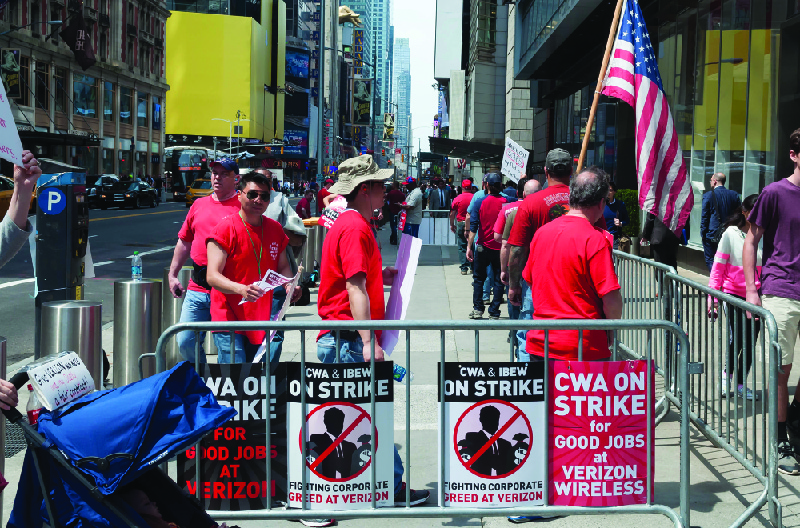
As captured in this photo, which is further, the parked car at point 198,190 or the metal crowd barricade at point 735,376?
the parked car at point 198,190

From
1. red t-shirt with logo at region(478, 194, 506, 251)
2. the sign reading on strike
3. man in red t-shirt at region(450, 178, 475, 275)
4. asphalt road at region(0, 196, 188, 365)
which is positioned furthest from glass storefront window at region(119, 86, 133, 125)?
the sign reading on strike

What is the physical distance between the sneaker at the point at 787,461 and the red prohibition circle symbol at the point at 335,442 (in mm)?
2869

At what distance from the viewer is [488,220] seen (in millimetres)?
12062

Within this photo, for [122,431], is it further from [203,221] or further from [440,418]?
[203,221]

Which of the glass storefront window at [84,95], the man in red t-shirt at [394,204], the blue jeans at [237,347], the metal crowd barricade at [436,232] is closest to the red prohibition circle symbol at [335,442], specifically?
the blue jeans at [237,347]

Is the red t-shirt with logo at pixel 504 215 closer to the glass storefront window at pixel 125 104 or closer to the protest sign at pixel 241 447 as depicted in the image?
the protest sign at pixel 241 447

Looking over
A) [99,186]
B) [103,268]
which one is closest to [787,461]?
[103,268]

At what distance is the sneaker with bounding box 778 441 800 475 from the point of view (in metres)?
5.47

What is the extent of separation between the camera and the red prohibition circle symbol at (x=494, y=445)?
417cm

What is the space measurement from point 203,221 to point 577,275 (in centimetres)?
304

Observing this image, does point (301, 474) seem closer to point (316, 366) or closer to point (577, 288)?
point (316, 366)

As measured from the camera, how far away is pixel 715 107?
17125 mm

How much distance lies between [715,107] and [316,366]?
14.9 meters

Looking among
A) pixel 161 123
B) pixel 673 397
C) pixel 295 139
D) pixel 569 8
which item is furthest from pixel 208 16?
pixel 673 397
